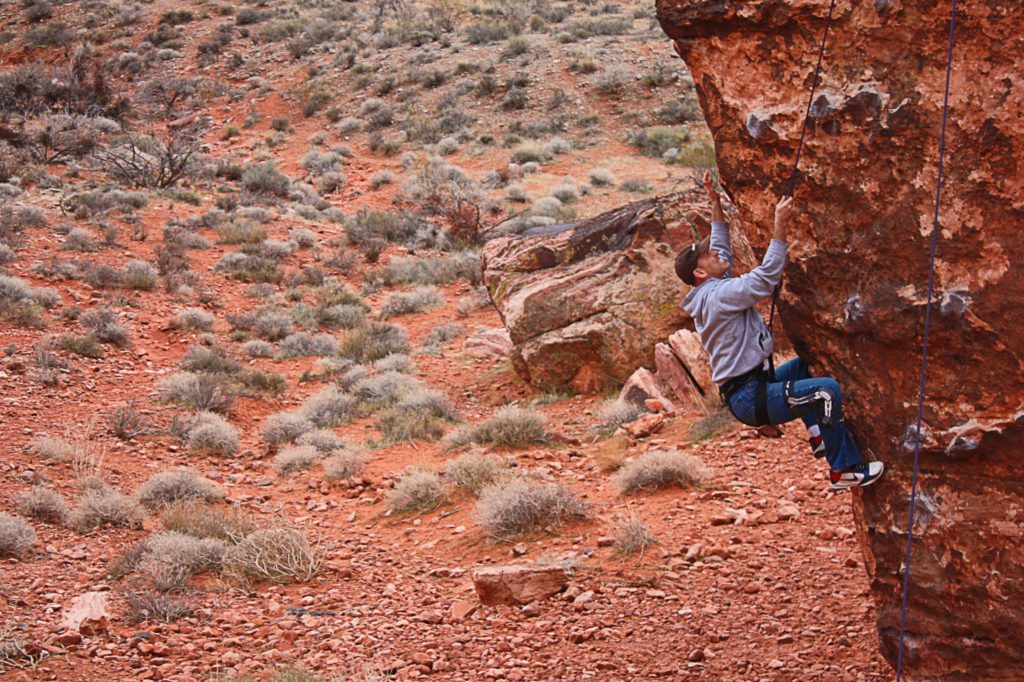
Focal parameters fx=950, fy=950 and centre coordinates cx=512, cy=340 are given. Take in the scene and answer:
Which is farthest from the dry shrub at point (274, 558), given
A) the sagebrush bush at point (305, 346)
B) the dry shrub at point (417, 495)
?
the sagebrush bush at point (305, 346)

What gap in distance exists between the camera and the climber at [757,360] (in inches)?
160

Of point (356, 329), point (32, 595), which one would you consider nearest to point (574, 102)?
point (356, 329)

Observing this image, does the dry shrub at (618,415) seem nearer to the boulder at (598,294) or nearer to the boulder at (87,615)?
the boulder at (598,294)

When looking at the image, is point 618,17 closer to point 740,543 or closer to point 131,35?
point 131,35

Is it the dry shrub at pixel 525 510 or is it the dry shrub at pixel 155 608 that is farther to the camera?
the dry shrub at pixel 525 510

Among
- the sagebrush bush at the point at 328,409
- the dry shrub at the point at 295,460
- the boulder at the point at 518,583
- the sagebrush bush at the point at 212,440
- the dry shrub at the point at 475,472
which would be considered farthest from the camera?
the sagebrush bush at the point at 328,409

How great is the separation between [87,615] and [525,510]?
307 centimetres

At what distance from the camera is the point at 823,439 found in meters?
4.12

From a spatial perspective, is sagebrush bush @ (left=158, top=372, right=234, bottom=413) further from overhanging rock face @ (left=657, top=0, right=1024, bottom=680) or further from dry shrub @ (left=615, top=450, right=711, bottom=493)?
overhanging rock face @ (left=657, top=0, right=1024, bottom=680)

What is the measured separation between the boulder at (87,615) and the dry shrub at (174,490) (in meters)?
1.95

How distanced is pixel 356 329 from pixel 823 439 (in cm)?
1112

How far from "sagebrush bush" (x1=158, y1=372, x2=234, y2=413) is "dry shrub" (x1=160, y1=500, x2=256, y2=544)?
320 cm

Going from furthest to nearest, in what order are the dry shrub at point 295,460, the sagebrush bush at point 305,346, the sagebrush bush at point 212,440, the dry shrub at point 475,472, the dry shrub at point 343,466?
the sagebrush bush at point 305,346 → the sagebrush bush at point 212,440 → the dry shrub at point 295,460 → the dry shrub at point 343,466 → the dry shrub at point 475,472

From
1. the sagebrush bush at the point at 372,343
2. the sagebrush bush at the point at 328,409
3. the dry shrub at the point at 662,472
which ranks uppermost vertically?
the dry shrub at the point at 662,472
